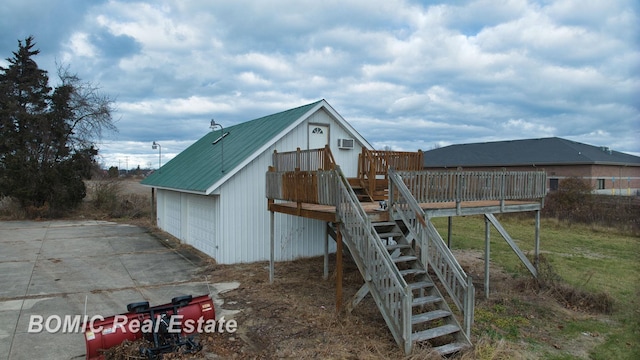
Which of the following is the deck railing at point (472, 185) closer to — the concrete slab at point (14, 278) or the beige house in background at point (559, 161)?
the concrete slab at point (14, 278)

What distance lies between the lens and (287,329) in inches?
268

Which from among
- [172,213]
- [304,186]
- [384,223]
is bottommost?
[172,213]

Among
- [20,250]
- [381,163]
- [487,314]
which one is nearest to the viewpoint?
[487,314]

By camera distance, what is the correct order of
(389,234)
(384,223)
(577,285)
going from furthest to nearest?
(577,285) < (384,223) < (389,234)

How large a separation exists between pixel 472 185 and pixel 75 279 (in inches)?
385

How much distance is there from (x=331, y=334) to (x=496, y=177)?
5.13 m

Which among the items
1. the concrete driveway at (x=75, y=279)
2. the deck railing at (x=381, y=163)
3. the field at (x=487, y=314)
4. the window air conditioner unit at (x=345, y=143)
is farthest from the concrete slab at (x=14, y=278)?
the window air conditioner unit at (x=345, y=143)

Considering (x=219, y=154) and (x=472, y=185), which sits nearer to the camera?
(x=472, y=185)

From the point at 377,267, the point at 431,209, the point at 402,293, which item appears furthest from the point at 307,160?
Answer: the point at 402,293

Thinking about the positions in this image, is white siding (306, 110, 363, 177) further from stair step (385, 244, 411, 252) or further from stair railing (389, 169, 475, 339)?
stair step (385, 244, 411, 252)

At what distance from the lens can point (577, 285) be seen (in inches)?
379

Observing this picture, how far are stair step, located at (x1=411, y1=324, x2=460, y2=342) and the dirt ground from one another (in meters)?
0.14

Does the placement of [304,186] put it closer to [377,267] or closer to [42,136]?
[377,267]

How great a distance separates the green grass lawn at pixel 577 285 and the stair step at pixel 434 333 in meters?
0.94
